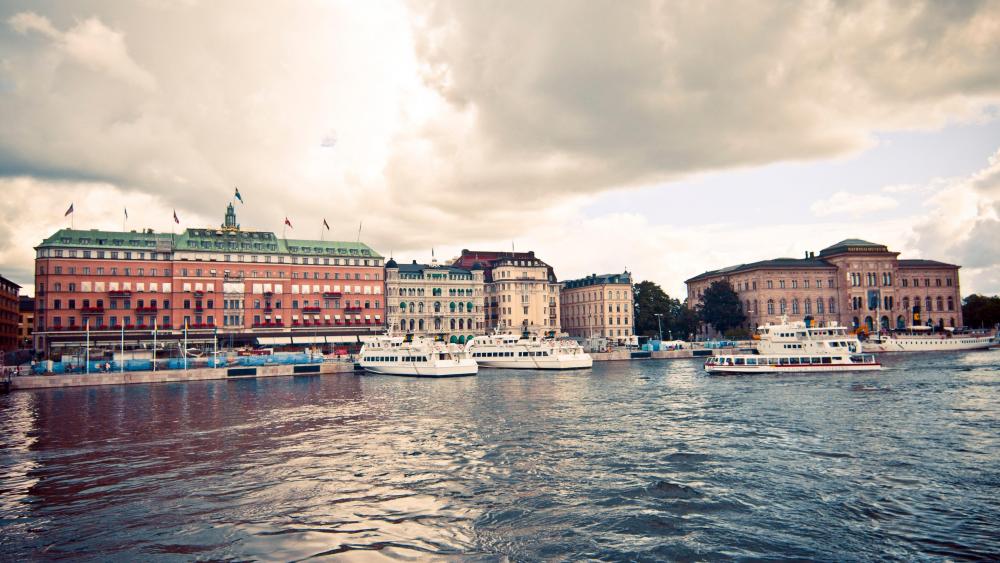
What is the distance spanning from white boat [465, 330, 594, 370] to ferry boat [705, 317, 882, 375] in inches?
874

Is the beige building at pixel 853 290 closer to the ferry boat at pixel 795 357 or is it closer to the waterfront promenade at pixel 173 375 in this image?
the ferry boat at pixel 795 357

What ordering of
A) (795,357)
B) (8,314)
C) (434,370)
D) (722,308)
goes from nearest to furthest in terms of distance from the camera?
1. (795,357)
2. (434,370)
3. (8,314)
4. (722,308)

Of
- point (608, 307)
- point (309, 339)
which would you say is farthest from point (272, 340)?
point (608, 307)

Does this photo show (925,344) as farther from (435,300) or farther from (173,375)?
(173,375)

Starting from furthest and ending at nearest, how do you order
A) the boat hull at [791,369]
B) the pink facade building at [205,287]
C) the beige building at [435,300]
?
the beige building at [435,300] → the pink facade building at [205,287] → the boat hull at [791,369]

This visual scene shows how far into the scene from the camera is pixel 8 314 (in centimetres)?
13862

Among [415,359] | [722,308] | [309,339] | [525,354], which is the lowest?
[525,354]

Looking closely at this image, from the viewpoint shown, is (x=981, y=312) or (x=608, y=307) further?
(x=981, y=312)

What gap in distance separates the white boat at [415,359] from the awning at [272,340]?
78.9 feet

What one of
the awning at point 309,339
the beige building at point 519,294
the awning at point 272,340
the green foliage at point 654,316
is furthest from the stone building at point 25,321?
the green foliage at point 654,316

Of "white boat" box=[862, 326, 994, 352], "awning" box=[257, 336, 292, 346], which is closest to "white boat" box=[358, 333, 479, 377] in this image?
"awning" box=[257, 336, 292, 346]

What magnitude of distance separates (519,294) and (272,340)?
5699 centimetres

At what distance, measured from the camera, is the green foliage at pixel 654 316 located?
149m

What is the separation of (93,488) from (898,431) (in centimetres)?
3810
